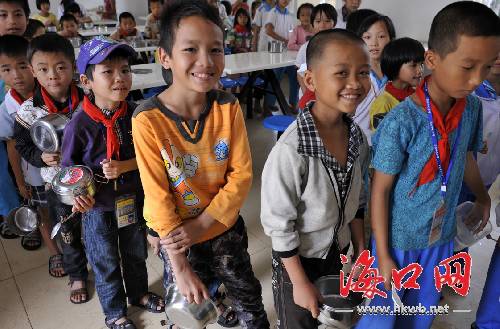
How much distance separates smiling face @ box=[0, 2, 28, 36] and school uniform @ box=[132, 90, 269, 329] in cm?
185

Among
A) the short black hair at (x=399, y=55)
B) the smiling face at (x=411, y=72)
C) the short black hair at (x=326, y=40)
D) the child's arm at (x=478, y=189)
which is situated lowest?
the child's arm at (x=478, y=189)

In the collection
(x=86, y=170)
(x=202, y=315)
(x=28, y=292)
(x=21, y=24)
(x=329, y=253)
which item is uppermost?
(x=21, y=24)

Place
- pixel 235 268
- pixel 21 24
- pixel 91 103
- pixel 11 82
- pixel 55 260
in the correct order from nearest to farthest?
pixel 235 268 → pixel 91 103 → pixel 11 82 → pixel 55 260 → pixel 21 24

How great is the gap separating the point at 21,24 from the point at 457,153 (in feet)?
8.46

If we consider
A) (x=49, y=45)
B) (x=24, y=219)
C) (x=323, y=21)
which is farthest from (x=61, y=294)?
(x=323, y=21)

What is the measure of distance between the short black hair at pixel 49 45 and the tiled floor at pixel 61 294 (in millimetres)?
1133

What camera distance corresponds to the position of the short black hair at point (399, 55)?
1726 millimetres

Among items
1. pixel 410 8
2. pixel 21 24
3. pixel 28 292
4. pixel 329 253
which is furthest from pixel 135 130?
pixel 410 8

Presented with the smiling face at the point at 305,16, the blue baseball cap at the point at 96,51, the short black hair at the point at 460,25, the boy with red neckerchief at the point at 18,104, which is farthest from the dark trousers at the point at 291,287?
the smiling face at the point at 305,16

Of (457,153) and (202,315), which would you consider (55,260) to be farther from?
(457,153)

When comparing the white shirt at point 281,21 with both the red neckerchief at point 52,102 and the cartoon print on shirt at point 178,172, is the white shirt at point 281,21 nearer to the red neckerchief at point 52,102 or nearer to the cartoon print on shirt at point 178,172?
the red neckerchief at point 52,102

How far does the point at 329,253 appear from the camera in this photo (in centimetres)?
111

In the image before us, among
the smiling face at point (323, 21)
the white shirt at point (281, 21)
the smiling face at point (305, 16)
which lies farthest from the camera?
the white shirt at point (281, 21)

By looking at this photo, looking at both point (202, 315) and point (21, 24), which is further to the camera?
point (21, 24)
